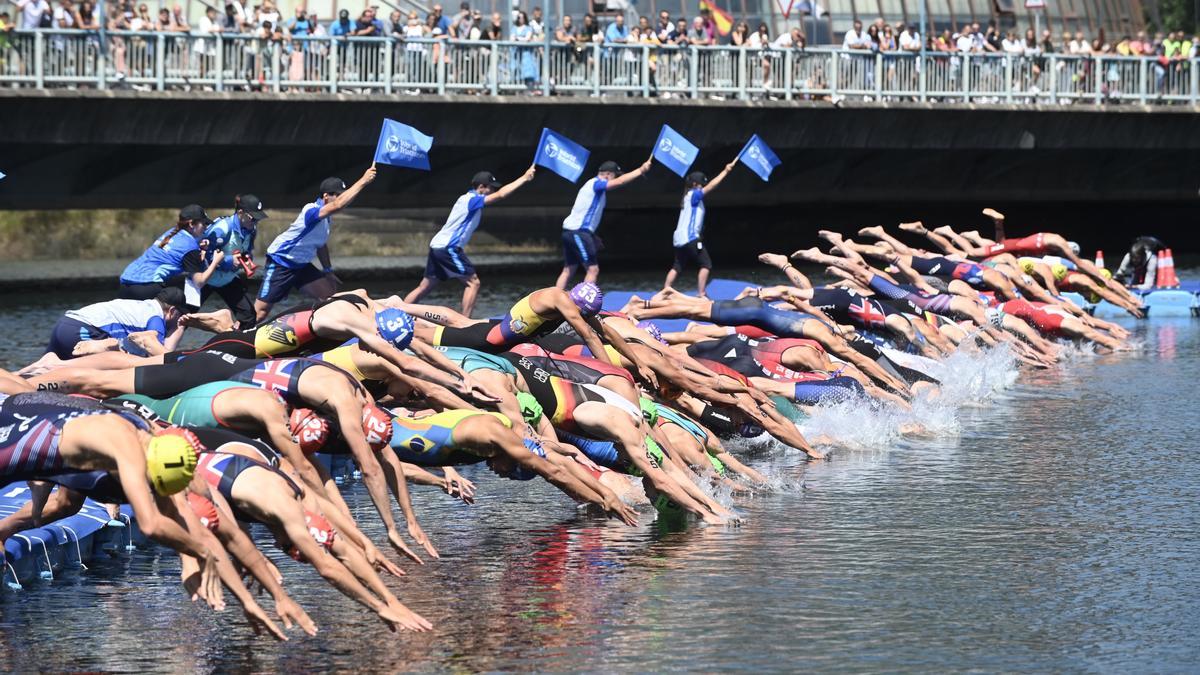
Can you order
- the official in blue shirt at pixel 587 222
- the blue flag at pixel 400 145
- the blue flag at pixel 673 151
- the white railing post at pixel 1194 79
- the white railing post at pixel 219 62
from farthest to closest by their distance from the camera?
the white railing post at pixel 1194 79, the white railing post at pixel 219 62, the blue flag at pixel 673 151, the official in blue shirt at pixel 587 222, the blue flag at pixel 400 145

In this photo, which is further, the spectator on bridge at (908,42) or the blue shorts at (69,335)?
the spectator on bridge at (908,42)

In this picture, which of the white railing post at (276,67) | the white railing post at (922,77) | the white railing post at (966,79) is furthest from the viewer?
the white railing post at (966,79)

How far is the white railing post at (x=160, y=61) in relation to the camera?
31.8m

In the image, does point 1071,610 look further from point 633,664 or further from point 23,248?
point 23,248

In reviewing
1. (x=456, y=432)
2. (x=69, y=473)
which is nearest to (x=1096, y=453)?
(x=456, y=432)

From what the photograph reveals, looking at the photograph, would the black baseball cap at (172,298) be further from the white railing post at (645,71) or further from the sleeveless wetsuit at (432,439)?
the white railing post at (645,71)

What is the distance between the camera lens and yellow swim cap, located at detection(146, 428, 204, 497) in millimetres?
8938

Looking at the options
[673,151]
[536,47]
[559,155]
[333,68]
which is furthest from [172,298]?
[536,47]

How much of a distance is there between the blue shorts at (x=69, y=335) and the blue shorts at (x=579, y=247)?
10583mm

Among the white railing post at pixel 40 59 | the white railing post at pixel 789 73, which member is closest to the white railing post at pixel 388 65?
the white railing post at pixel 40 59

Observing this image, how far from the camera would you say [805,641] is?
32.6ft

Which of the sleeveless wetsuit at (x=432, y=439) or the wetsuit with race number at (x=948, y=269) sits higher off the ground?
the wetsuit with race number at (x=948, y=269)

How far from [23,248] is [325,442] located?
34.4m

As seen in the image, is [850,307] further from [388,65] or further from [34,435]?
[388,65]
